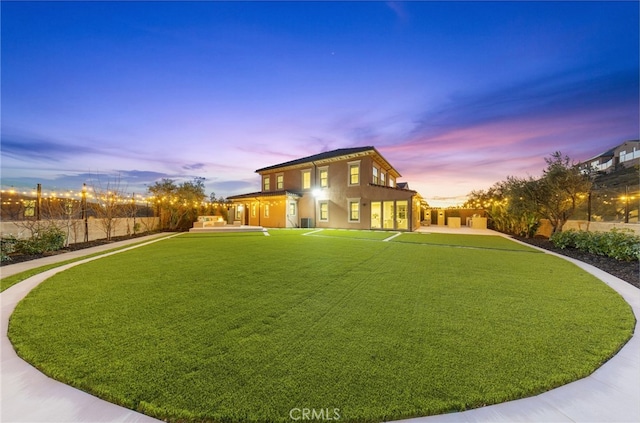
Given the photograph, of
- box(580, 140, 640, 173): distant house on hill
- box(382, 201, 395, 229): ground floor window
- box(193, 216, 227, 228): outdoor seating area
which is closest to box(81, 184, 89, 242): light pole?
box(193, 216, 227, 228): outdoor seating area

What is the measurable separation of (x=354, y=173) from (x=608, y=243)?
45.2 ft

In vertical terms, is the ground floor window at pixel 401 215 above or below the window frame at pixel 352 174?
below

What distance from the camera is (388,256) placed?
8.39m

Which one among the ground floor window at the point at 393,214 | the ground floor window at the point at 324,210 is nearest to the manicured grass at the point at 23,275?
the ground floor window at the point at 324,210

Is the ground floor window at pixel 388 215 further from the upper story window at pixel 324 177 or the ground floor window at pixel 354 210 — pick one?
the upper story window at pixel 324 177

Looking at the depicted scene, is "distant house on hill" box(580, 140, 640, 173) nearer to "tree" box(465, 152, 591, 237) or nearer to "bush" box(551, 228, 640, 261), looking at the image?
"tree" box(465, 152, 591, 237)

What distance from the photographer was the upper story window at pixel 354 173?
18984 mm

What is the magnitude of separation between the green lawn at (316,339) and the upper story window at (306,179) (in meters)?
16.2

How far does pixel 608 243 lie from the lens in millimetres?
8156

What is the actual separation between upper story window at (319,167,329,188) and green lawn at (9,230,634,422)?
15154mm

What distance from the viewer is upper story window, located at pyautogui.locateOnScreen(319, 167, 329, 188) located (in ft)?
67.1

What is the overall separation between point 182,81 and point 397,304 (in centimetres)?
1512

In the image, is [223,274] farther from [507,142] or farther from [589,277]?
[507,142]

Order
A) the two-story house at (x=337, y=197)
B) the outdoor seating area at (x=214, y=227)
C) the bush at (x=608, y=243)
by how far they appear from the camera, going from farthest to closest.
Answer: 1. the outdoor seating area at (x=214, y=227)
2. the two-story house at (x=337, y=197)
3. the bush at (x=608, y=243)
